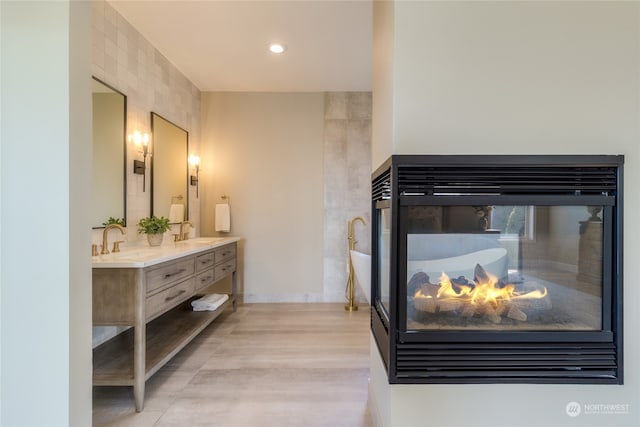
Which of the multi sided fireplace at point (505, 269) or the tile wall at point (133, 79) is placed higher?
the tile wall at point (133, 79)

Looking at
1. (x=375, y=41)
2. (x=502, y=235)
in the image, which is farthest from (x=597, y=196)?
(x=375, y=41)

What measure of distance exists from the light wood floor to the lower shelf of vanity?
185mm

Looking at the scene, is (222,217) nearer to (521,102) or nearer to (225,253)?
(225,253)

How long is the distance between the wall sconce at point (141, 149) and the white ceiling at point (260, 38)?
2.91 feet

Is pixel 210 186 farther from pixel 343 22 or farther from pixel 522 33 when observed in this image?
pixel 522 33

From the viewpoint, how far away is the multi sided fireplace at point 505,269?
1.26m

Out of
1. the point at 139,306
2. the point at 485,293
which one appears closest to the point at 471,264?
the point at 485,293

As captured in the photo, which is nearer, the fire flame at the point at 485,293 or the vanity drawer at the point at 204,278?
the fire flame at the point at 485,293

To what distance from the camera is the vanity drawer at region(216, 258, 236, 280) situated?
319 centimetres

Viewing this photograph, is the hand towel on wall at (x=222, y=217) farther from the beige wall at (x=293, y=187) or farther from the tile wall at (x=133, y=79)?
the tile wall at (x=133, y=79)

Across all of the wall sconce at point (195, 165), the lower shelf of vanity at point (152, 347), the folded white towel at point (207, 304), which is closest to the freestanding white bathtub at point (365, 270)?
the lower shelf of vanity at point (152, 347)

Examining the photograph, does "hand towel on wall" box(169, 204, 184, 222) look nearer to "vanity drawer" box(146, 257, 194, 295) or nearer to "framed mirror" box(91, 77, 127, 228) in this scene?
"framed mirror" box(91, 77, 127, 228)

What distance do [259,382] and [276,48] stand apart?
281cm
